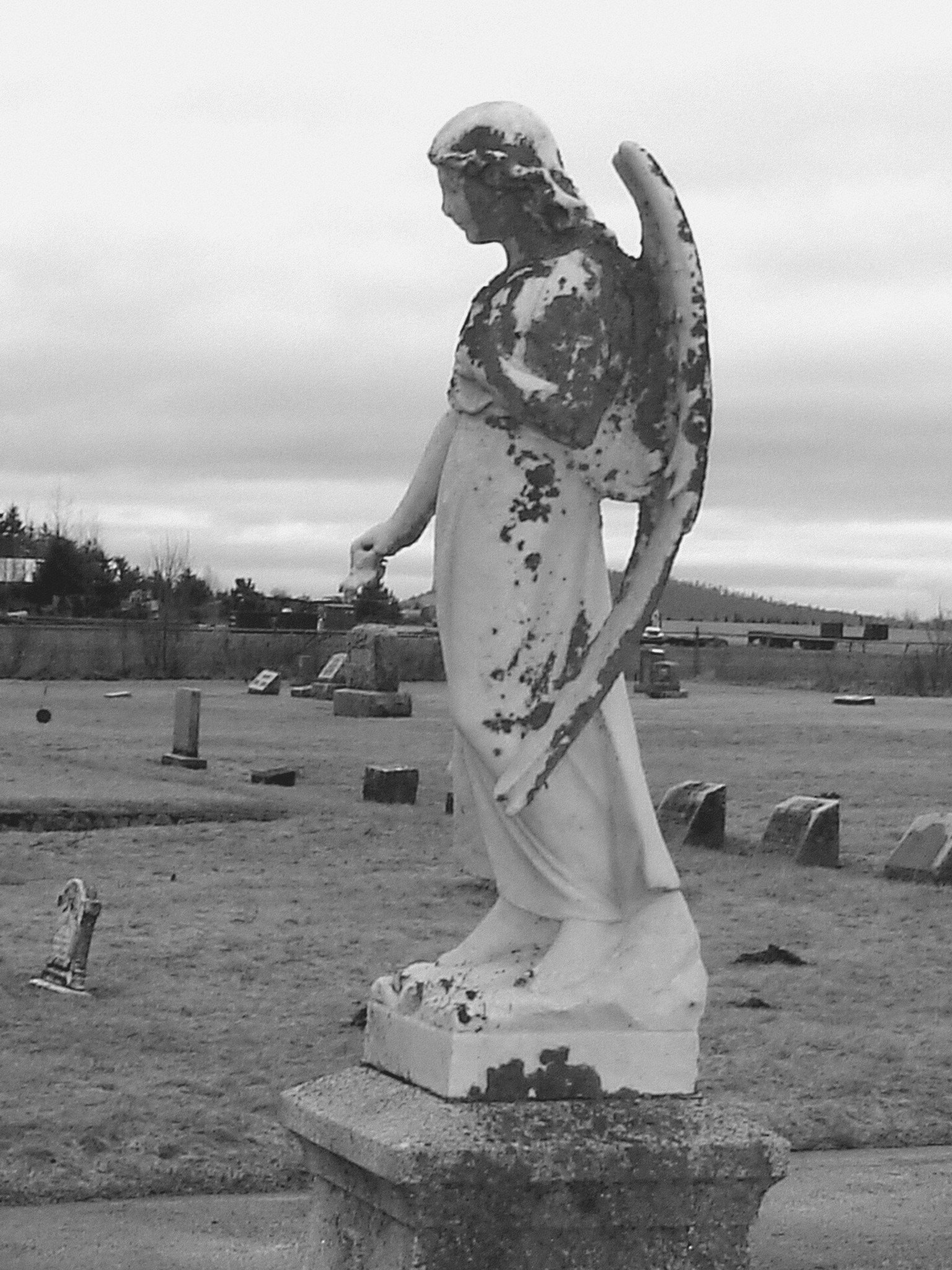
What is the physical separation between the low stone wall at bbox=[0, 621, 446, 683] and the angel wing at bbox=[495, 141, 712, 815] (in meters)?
37.6

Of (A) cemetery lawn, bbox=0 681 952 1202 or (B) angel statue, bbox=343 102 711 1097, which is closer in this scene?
(B) angel statue, bbox=343 102 711 1097

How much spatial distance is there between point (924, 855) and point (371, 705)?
57.3 feet

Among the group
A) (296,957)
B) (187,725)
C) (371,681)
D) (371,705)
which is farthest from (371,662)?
(296,957)

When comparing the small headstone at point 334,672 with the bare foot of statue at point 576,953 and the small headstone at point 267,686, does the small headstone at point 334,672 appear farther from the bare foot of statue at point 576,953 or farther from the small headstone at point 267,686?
the bare foot of statue at point 576,953

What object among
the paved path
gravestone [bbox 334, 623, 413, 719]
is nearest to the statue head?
the paved path

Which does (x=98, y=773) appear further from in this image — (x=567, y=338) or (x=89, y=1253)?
(x=567, y=338)

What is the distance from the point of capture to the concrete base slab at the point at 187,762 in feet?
76.7

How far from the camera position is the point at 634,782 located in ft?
15.8

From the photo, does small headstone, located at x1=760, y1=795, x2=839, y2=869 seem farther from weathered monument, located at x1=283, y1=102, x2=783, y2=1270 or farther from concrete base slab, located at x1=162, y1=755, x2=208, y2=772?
weathered monument, located at x1=283, y1=102, x2=783, y2=1270

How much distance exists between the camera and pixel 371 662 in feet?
110

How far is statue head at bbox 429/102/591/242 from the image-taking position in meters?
4.73

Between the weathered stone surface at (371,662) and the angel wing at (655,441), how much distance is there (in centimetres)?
2851

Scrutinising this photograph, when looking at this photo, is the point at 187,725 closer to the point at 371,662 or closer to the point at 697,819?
the point at 697,819

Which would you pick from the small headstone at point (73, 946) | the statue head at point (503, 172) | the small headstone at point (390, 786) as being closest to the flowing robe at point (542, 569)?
the statue head at point (503, 172)
